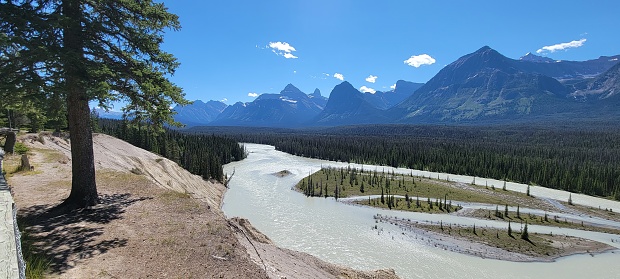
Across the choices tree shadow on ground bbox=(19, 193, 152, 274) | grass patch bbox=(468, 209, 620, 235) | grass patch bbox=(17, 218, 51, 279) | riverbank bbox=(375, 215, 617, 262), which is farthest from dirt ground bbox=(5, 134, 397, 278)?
grass patch bbox=(468, 209, 620, 235)

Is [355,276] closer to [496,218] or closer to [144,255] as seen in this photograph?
[144,255]

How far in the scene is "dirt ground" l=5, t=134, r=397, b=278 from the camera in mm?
11116

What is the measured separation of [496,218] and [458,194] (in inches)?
824

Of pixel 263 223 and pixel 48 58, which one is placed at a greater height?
pixel 48 58

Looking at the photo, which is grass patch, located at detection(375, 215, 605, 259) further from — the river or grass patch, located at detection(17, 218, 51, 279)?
grass patch, located at detection(17, 218, 51, 279)

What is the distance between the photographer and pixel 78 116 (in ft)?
50.1

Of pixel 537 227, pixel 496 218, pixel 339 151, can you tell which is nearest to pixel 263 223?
pixel 496 218

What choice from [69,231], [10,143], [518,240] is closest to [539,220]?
[518,240]

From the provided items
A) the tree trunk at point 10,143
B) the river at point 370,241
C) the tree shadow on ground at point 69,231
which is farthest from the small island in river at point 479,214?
the tree trunk at point 10,143

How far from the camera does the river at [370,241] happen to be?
4006cm

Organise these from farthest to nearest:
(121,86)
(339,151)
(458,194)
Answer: (339,151), (458,194), (121,86)

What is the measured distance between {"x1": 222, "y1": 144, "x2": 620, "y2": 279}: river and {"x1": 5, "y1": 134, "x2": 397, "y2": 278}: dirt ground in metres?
22.0

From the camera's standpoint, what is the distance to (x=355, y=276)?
19.7 meters

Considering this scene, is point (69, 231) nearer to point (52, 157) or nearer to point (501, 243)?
point (52, 157)
